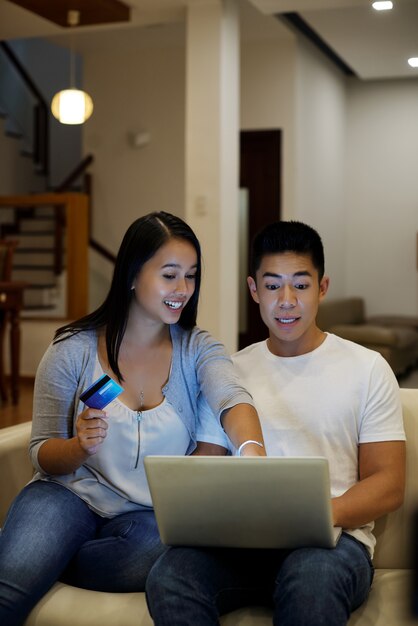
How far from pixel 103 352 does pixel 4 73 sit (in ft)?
24.1

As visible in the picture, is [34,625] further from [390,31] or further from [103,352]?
[390,31]

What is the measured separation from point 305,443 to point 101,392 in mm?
490

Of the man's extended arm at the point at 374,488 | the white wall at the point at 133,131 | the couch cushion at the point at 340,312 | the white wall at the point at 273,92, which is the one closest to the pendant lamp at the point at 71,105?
the white wall at the point at 133,131

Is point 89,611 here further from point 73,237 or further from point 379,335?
point 379,335

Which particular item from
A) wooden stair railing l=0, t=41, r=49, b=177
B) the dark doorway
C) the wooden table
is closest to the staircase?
the wooden table

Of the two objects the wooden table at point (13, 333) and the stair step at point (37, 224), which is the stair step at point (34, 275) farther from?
the wooden table at point (13, 333)

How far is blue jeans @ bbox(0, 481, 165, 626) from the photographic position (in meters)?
1.61

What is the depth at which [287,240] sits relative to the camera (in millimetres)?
1874

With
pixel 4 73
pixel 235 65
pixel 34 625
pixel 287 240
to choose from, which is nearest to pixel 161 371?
pixel 287 240

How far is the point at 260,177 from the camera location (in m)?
7.74

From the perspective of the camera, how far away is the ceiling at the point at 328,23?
5.92 meters

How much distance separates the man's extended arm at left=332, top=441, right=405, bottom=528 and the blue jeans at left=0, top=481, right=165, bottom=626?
39cm

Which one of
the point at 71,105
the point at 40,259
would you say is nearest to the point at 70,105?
the point at 71,105

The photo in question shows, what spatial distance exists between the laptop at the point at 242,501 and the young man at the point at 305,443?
48 mm
